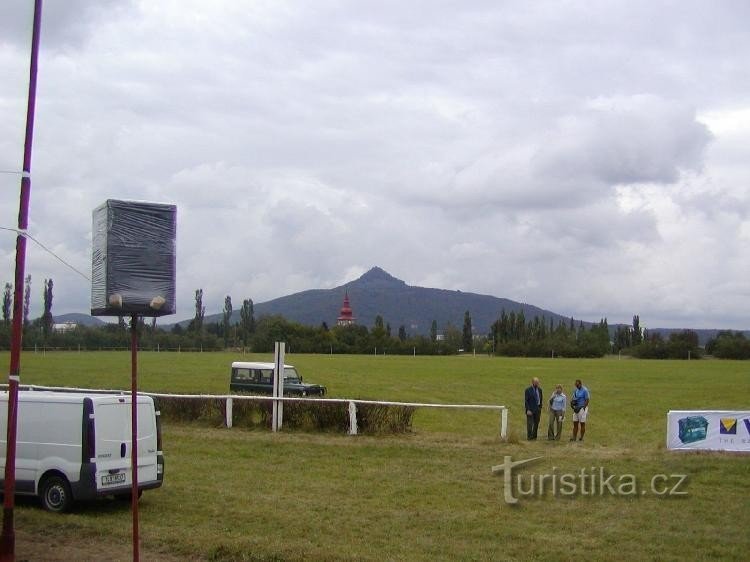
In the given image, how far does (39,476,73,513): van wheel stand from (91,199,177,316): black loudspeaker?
16.2 ft

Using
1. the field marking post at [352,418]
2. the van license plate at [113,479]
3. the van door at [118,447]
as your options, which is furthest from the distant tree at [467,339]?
the van license plate at [113,479]

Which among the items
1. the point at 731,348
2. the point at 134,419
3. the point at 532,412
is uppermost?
the point at 134,419

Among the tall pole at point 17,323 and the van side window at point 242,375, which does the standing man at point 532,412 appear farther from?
the van side window at point 242,375

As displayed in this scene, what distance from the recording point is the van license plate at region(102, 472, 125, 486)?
1202 cm

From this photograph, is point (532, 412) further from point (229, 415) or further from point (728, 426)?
point (229, 415)

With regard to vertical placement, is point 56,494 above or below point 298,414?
below

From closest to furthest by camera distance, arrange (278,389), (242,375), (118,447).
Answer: (118,447) → (278,389) → (242,375)

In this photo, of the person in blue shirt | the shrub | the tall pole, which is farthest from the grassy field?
the tall pole

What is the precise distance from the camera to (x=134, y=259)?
7957 mm

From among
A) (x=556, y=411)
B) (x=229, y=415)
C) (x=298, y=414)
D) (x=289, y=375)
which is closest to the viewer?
(x=298, y=414)

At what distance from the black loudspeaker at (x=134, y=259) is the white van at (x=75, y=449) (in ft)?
14.7

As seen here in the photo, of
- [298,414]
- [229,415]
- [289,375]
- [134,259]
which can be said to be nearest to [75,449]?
[134,259]

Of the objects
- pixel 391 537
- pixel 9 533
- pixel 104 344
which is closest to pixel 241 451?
pixel 391 537

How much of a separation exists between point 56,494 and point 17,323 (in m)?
4.34
